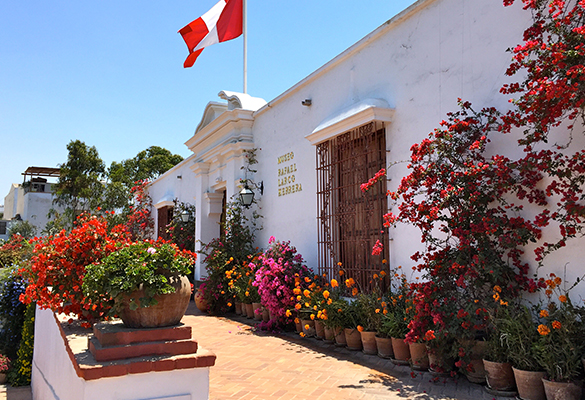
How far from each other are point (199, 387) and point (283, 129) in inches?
276

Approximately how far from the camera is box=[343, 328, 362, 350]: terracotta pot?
6.04 metres

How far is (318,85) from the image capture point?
8375mm

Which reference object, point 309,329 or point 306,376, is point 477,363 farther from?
point 309,329


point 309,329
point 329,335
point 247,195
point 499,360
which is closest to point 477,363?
point 499,360

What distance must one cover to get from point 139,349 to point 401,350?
328cm

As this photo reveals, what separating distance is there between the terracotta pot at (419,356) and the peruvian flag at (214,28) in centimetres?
876

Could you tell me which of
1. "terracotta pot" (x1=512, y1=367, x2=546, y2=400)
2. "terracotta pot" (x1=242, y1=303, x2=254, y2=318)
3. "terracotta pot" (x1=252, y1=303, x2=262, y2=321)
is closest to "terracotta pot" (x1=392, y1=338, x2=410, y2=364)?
"terracotta pot" (x1=512, y1=367, x2=546, y2=400)

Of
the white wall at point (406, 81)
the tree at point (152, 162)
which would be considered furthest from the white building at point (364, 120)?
the tree at point (152, 162)

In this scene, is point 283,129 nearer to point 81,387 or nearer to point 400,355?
point 400,355

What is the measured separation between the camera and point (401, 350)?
5230 mm

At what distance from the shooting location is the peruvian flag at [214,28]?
37.1ft

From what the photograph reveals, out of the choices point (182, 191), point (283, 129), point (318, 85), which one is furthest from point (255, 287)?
point (182, 191)

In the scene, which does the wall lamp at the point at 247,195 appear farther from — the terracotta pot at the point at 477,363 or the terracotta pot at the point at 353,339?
the terracotta pot at the point at 477,363

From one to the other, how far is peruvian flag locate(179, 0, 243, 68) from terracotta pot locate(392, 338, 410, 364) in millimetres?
8505
